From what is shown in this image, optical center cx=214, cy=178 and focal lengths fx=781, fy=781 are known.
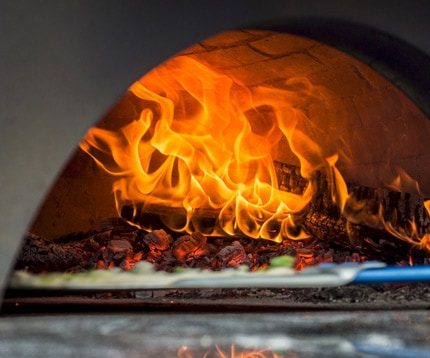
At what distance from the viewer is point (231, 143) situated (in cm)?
223

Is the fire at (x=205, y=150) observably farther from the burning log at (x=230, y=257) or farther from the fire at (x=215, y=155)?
the burning log at (x=230, y=257)

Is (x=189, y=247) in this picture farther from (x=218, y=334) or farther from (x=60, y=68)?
(x=60, y=68)

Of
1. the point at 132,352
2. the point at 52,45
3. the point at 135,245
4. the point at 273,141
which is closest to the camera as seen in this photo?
the point at 132,352

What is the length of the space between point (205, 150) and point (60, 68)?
2.81 feet

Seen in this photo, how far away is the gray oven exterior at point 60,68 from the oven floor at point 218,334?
0.15 meters

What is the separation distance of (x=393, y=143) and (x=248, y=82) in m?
0.44

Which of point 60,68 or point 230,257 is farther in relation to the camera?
point 230,257

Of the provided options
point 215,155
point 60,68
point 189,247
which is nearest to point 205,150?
point 215,155

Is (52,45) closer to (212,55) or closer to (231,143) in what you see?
(212,55)

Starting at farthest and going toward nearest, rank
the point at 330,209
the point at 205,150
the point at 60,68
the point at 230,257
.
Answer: the point at 330,209
the point at 205,150
the point at 230,257
the point at 60,68

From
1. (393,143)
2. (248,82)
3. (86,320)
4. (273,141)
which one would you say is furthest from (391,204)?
(86,320)

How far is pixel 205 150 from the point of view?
7.03 ft

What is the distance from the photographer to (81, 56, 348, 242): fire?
2.09 metres

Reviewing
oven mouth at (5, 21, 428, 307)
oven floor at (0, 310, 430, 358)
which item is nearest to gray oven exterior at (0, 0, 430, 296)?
oven floor at (0, 310, 430, 358)
